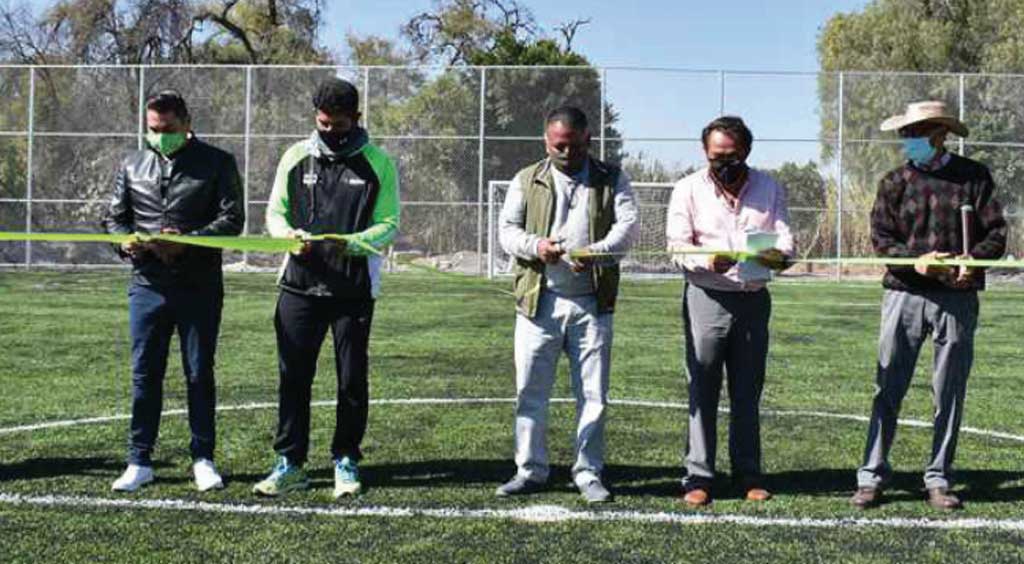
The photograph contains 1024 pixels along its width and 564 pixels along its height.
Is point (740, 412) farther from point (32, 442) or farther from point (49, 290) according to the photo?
point (49, 290)

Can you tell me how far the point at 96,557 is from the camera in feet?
15.0

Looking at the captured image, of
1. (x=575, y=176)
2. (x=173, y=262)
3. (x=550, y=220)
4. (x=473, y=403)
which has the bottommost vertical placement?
(x=473, y=403)

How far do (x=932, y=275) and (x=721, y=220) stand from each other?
0.98 metres

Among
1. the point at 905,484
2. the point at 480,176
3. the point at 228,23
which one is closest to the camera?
the point at 905,484

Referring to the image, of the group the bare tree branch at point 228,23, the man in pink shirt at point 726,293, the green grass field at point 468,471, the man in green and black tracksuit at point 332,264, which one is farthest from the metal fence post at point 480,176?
the man in pink shirt at point 726,293

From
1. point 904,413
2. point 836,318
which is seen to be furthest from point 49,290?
point 904,413

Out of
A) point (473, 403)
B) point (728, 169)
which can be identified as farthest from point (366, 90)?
point (728, 169)

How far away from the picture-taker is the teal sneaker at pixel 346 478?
5633 millimetres

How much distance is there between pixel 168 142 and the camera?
5.70 metres

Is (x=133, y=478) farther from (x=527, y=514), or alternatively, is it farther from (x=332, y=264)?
(x=527, y=514)

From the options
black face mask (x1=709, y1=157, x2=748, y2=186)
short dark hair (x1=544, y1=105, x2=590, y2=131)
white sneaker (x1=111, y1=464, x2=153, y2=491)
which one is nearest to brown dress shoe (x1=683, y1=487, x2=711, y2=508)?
black face mask (x1=709, y1=157, x2=748, y2=186)

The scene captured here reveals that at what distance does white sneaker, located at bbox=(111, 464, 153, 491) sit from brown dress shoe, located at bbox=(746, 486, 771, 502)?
293cm

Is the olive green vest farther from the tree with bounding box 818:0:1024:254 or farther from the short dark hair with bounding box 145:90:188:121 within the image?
the tree with bounding box 818:0:1024:254

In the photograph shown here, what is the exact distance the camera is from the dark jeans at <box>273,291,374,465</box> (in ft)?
18.6
